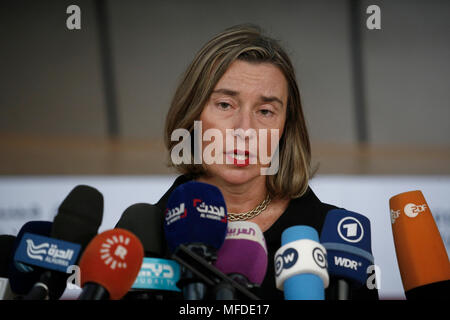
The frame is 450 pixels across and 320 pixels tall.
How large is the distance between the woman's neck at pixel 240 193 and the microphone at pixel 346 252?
45 cm

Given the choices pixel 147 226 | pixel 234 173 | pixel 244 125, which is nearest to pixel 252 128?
pixel 244 125

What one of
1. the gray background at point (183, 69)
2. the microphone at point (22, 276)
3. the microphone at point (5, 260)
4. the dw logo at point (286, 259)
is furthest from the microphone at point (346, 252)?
the gray background at point (183, 69)

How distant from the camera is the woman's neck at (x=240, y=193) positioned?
1562 mm

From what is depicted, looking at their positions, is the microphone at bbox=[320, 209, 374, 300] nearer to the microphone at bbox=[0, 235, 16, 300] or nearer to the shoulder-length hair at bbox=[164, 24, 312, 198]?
→ the shoulder-length hair at bbox=[164, 24, 312, 198]

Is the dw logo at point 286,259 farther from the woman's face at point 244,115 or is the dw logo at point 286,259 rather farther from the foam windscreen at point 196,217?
the woman's face at point 244,115

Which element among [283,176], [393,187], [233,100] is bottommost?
[393,187]

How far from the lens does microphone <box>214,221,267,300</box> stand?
1.04 meters

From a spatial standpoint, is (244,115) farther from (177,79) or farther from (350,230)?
(177,79)

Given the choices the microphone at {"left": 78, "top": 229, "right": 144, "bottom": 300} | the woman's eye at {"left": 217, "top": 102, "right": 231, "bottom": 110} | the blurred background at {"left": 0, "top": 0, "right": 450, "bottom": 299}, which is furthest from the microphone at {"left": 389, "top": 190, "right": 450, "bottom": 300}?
the blurred background at {"left": 0, "top": 0, "right": 450, "bottom": 299}

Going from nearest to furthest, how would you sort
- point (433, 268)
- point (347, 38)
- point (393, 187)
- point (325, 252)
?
1. point (325, 252)
2. point (433, 268)
3. point (393, 187)
4. point (347, 38)

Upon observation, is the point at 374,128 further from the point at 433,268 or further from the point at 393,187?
the point at 433,268
